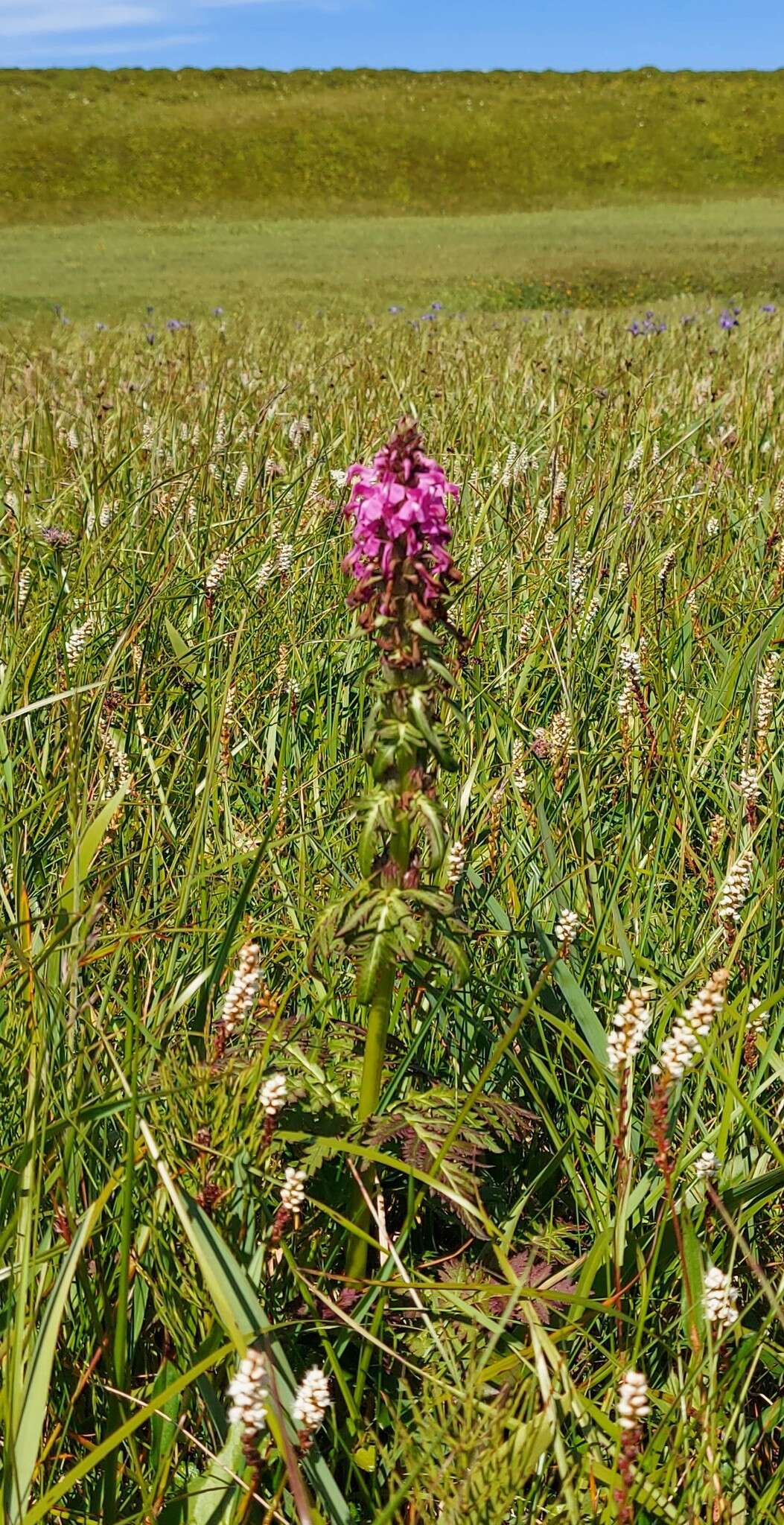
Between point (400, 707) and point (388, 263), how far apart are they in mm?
26642

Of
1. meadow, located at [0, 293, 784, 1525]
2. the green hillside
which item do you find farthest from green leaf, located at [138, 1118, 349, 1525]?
the green hillside

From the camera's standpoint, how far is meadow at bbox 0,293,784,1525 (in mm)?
1120

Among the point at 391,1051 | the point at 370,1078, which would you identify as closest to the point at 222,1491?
the point at 370,1078

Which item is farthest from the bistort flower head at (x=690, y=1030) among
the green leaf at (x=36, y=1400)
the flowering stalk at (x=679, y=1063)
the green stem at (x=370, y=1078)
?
the green leaf at (x=36, y=1400)

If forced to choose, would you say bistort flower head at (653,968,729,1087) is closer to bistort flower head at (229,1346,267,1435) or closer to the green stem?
the green stem

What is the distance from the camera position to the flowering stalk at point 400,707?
1180 millimetres

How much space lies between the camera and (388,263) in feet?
83.1

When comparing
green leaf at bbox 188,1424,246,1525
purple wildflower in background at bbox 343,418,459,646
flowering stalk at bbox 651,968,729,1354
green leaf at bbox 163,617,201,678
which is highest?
purple wildflower in background at bbox 343,418,459,646

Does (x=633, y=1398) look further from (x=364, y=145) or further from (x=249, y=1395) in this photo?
(x=364, y=145)

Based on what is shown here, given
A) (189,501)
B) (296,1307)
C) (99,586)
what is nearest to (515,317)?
(189,501)

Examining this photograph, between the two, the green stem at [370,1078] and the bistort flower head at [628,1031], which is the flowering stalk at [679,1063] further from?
the green stem at [370,1078]

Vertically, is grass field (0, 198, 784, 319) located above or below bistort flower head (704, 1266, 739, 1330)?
above

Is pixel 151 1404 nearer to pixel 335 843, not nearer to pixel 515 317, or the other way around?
pixel 335 843

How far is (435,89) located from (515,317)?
55601mm
